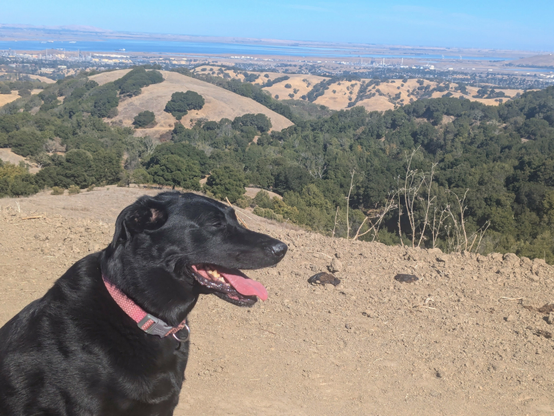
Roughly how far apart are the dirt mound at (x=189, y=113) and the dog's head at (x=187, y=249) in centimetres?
6914

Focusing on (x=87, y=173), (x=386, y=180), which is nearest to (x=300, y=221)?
(x=87, y=173)

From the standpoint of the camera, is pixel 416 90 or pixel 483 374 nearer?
pixel 483 374

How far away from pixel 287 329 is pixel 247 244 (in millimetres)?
3267

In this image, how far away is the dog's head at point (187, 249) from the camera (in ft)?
7.41

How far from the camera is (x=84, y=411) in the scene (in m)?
2.16

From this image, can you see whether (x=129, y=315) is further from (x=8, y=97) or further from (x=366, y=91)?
(x=366, y=91)

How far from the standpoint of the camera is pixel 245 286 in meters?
2.50

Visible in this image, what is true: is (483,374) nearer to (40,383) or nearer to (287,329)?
(287,329)

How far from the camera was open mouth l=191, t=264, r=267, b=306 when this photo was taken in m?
2.43

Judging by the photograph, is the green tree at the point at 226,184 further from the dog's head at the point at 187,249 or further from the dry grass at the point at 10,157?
the dog's head at the point at 187,249

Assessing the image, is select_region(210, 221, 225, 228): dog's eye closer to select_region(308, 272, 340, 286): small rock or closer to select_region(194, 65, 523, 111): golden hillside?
select_region(308, 272, 340, 286): small rock

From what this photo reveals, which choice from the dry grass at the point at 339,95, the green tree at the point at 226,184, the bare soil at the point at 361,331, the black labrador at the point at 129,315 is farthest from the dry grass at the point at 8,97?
the black labrador at the point at 129,315

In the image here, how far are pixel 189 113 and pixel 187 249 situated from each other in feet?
258

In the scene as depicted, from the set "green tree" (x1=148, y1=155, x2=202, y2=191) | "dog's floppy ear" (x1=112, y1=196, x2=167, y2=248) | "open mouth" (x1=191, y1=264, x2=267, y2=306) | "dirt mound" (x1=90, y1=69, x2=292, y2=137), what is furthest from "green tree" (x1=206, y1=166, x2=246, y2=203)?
"dirt mound" (x1=90, y1=69, x2=292, y2=137)
